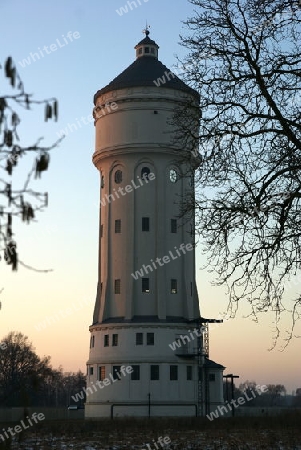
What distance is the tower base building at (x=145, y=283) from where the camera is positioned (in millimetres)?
54250

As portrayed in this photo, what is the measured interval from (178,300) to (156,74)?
1773 cm

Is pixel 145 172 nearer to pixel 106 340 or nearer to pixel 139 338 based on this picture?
pixel 139 338

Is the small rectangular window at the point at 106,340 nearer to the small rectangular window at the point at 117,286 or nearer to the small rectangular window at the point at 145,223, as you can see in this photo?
the small rectangular window at the point at 117,286

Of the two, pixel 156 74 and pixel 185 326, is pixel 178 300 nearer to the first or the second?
pixel 185 326

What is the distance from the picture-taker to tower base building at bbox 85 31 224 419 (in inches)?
2136

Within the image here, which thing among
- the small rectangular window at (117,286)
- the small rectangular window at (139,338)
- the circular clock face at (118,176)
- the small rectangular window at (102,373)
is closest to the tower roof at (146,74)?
the circular clock face at (118,176)

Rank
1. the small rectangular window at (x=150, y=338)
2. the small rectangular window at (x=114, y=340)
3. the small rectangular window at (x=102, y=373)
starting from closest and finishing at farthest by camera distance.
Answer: the small rectangular window at (x=150, y=338) < the small rectangular window at (x=114, y=340) < the small rectangular window at (x=102, y=373)

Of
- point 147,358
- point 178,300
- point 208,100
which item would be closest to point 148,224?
point 178,300

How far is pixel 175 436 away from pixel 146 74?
38.2 metres

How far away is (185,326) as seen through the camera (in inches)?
2186

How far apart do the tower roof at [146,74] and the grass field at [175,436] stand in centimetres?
2947

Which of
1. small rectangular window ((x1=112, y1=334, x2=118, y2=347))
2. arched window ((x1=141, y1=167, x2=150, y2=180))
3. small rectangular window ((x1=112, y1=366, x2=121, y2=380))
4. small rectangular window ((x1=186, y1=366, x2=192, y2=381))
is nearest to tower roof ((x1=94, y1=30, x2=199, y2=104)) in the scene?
arched window ((x1=141, y1=167, x2=150, y2=180))

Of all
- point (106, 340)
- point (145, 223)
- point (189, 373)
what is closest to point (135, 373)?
point (106, 340)

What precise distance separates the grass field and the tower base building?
59.4ft
